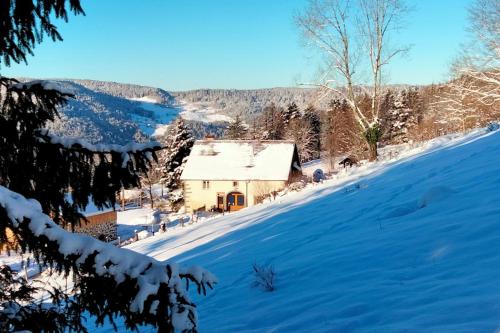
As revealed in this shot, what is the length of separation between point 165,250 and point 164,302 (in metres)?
9.34

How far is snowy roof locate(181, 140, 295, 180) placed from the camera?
3528cm

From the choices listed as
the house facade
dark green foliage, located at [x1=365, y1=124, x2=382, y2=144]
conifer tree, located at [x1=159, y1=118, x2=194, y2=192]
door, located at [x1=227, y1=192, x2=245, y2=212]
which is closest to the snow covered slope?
dark green foliage, located at [x1=365, y1=124, x2=382, y2=144]

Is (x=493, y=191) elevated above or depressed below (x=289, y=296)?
above

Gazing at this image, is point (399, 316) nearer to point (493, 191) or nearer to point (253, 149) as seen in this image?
point (493, 191)

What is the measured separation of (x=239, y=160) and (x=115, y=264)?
3504cm

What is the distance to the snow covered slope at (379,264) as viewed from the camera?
3.16 m

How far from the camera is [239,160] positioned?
36875 mm

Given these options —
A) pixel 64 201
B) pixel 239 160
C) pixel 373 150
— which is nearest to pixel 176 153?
pixel 239 160

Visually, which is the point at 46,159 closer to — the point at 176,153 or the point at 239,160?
the point at 239,160

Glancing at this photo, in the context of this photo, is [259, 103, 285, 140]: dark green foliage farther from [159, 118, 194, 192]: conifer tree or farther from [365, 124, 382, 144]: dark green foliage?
[365, 124, 382, 144]: dark green foliage

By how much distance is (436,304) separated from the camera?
3.12 metres

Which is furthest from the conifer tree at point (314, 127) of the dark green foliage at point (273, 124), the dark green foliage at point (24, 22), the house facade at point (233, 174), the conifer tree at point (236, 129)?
the dark green foliage at point (24, 22)

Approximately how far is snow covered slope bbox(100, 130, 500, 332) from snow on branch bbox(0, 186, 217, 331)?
1.77m

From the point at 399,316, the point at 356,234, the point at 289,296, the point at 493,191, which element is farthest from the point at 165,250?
the point at 399,316
